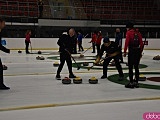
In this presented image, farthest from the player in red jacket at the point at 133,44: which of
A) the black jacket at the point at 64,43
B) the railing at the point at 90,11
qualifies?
the railing at the point at 90,11

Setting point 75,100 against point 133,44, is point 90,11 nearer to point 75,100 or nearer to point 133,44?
point 133,44

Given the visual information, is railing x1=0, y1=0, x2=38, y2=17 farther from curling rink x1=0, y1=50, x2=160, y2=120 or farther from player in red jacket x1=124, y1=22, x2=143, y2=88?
player in red jacket x1=124, y1=22, x2=143, y2=88

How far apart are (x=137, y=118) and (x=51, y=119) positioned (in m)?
1.19

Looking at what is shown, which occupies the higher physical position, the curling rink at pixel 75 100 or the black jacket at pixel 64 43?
the black jacket at pixel 64 43

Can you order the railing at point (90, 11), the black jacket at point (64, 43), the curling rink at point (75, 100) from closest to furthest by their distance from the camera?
1. the curling rink at point (75, 100)
2. the black jacket at point (64, 43)
3. the railing at point (90, 11)

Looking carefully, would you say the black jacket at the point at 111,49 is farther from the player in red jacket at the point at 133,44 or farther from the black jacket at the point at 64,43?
the player in red jacket at the point at 133,44

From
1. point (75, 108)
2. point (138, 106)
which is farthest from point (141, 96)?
point (75, 108)

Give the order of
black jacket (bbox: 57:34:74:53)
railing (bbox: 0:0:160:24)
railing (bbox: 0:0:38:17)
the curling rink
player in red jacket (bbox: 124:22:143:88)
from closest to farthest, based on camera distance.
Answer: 1. the curling rink
2. player in red jacket (bbox: 124:22:143:88)
3. black jacket (bbox: 57:34:74:53)
4. railing (bbox: 0:0:38:17)
5. railing (bbox: 0:0:160:24)

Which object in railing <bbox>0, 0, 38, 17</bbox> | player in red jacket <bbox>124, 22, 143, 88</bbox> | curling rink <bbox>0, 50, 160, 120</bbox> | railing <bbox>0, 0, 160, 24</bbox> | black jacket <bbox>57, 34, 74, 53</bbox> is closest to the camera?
curling rink <bbox>0, 50, 160, 120</bbox>

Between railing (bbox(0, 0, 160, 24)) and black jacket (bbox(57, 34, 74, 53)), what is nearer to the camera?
black jacket (bbox(57, 34, 74, 53))

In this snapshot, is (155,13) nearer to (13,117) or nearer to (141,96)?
(141,96)

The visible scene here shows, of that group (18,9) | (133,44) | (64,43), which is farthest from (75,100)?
(18,9)

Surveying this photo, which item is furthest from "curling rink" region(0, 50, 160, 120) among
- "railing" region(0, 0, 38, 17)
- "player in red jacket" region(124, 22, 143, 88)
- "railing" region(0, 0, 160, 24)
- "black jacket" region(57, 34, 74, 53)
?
"railing" region(0, 0, 160, 24)

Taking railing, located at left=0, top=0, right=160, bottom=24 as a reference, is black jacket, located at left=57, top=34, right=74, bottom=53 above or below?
below
